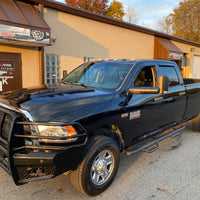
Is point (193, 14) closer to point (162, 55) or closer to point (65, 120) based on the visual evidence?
point (162, 55)

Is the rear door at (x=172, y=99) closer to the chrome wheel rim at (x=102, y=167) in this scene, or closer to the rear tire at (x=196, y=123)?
the rear tire at (x=196, y=123)

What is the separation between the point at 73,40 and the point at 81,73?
7.13 metres

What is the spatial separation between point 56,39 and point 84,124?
817 centimetres

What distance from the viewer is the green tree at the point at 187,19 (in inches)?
1388

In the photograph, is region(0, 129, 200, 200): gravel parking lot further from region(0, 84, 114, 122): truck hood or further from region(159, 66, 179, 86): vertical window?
region(159, 66, 179, 86): vertical window

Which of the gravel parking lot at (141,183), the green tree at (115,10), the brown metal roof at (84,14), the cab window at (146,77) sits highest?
the green tree at (115,10)

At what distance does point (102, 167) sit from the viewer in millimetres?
2730

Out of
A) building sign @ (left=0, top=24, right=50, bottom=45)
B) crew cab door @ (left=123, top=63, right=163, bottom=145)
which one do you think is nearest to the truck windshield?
crew cab door @ (left=123, top=63, right=163, bottom=145)

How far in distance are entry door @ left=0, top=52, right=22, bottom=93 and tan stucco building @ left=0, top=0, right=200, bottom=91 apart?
0.12ft

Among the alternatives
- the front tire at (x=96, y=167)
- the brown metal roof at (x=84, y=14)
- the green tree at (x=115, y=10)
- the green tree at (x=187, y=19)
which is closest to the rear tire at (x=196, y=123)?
the front tire at (x=96, y=167)

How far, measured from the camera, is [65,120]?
2.31 metres

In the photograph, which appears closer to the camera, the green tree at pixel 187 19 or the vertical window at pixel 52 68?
the vertical window at pixel 52 68

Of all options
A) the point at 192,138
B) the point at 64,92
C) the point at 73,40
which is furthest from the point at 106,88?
the point at 73,40

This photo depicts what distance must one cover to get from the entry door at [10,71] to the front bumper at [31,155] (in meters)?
6.32
